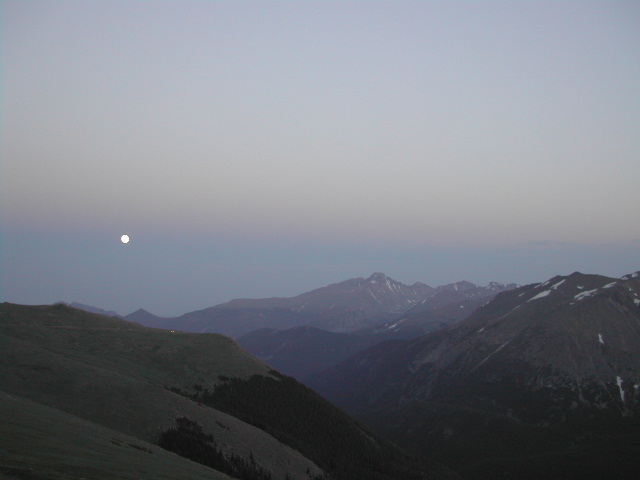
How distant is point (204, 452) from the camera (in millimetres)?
57625

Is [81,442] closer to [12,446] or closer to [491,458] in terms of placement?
[12,446]

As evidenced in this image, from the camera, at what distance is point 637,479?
136 m

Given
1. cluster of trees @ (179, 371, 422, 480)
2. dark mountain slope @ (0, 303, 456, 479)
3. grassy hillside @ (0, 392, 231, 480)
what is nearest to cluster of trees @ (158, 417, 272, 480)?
dark mountain slope @ (0, 303, 456, 479)

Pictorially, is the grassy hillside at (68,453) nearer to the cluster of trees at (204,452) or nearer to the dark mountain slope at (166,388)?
the cluster of trees at (204,452)

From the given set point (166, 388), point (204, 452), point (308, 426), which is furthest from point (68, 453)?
point (308, 426)

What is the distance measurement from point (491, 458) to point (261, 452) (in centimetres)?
12635

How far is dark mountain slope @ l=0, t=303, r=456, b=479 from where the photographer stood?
6150cm

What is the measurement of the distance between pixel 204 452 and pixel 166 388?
30.6 metres

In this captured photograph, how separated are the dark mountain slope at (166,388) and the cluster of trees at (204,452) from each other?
3.40 feet

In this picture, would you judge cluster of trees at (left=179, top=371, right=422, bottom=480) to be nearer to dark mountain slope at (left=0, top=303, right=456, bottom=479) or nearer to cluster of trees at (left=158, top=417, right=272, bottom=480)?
dark mountain slope at (left=0, top=303, right=456, bottom=479)

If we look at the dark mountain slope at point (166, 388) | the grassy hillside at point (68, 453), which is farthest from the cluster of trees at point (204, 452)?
the grassy hillside at point (68, 453)

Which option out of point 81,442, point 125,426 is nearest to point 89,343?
point 125,426

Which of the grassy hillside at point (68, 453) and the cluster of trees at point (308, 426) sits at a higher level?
the grassy hillside at point (68, 453)

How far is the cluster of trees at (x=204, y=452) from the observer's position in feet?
183
